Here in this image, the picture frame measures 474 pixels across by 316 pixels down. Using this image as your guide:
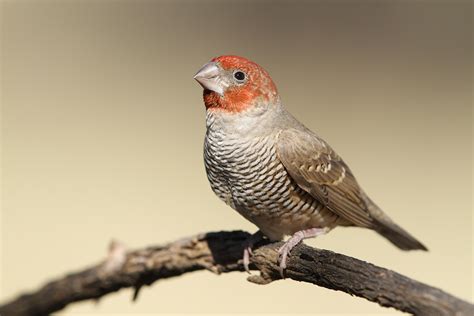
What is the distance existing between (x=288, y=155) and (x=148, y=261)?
91cm

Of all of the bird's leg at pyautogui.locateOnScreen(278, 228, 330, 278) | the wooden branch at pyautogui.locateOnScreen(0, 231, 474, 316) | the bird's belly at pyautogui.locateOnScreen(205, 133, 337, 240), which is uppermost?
the bird's belly at pyautogui.locateOnScreen(205, 133, 337, 240)

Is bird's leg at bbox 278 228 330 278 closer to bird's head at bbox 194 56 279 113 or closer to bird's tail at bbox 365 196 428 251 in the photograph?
bird's tail at bbox 365 196 428 251

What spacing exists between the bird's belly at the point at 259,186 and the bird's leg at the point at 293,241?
66 mm

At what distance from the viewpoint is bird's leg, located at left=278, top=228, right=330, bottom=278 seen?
348 centimetres

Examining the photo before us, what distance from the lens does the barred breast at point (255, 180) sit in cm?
368

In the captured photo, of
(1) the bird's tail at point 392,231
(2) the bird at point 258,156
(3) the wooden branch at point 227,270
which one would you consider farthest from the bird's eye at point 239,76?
(1) the bird's tail at point 392,231

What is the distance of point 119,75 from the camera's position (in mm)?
10070

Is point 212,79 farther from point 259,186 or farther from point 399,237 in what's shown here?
point 399,237

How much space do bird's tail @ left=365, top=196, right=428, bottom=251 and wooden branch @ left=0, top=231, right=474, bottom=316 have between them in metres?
0.88

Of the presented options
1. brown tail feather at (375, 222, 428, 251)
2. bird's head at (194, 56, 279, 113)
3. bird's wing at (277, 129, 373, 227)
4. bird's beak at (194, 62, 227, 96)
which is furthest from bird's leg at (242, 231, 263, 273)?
brown tail feather at (375, 222, 428, 251)

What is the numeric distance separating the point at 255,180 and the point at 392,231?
1.18m

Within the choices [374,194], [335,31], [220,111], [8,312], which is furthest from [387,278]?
[335,31]

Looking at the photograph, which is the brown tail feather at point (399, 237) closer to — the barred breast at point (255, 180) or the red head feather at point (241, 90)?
the barred breast at point (255, 180)

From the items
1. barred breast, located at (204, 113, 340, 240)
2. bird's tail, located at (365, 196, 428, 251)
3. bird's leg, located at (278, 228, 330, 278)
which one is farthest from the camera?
bird's tail, located at (365, 196, 428, 251)
